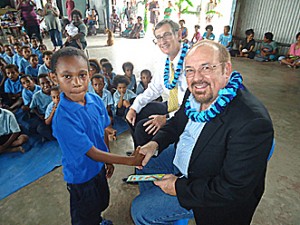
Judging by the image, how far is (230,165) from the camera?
1.01 metres

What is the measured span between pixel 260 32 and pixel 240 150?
8142 millimetres

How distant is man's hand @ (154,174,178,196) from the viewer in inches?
46.2

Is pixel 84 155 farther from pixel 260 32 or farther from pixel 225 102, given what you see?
pixel 260 32

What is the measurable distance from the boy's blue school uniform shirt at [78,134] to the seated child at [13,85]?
8.70 feet

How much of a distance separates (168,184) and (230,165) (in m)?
0.36

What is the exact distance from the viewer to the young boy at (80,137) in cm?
121

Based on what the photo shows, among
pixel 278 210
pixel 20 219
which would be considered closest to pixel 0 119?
pixel 20 219

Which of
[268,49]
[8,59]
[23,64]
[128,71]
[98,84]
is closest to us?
[98,84]

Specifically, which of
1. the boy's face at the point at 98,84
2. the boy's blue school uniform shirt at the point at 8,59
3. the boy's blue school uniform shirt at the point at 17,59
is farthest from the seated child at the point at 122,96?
the boy's blue school uniform shirt at the point at 8,59

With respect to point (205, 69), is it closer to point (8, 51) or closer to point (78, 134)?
point (78, 134)

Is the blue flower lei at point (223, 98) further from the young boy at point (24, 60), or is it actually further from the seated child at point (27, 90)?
the young boy at point (24, 60)

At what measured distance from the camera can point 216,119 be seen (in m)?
1.10

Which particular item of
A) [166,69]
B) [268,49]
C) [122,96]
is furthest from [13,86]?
[268,49]

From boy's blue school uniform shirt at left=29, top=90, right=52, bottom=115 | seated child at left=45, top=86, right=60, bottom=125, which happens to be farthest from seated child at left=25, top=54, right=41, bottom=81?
seated child at left=45, top=86, right=60, bottom=125
